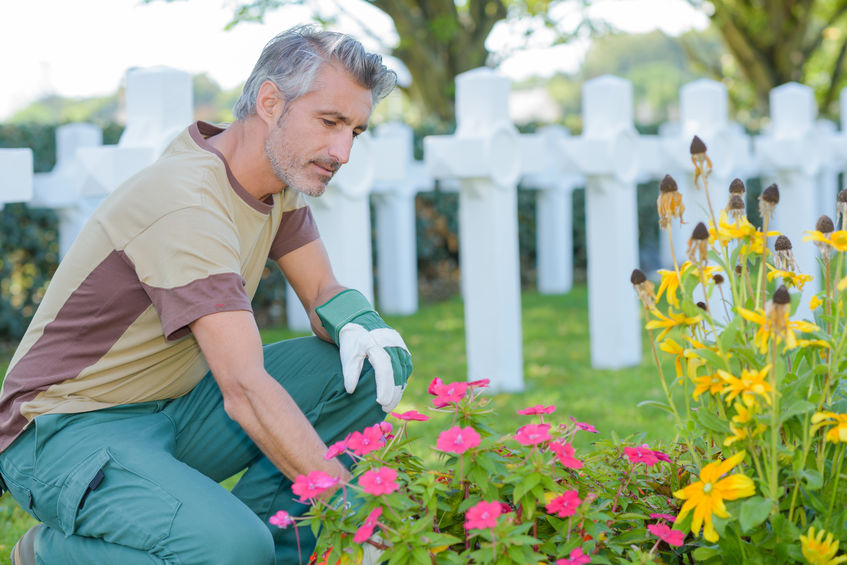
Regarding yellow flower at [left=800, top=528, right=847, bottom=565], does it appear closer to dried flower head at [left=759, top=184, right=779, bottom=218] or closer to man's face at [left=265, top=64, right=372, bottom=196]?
dried flower head at [left=759, top=184, right=779, bottom=218]

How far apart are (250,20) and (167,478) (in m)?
5.91

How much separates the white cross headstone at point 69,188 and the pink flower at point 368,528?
2.13m

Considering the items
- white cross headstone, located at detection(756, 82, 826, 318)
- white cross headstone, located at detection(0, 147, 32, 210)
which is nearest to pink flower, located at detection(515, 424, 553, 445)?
white cross headstone, located at detection(0, 147, 32, 210)

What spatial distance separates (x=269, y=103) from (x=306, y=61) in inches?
6.0

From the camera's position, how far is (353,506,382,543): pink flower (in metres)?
1.47

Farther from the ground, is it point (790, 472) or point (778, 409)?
point (778, 409)

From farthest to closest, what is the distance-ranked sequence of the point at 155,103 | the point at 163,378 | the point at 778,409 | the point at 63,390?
the point at 155,103 < the point at 163,378 < the point at 63,390 < the point at 778,409

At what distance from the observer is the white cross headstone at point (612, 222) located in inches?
184

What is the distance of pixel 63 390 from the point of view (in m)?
2.12

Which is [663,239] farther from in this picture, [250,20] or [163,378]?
[163,378]

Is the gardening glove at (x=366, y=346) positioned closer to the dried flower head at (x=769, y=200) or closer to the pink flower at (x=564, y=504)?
the pink flower at (x=564, y=504)

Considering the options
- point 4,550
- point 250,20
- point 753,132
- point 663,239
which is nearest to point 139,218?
point 4,550

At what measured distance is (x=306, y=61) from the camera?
84.4 inches

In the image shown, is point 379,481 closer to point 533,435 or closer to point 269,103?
point 533,435
